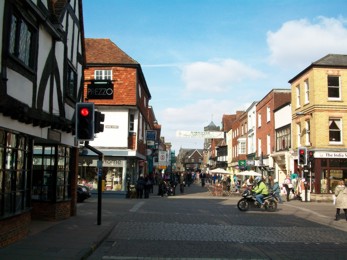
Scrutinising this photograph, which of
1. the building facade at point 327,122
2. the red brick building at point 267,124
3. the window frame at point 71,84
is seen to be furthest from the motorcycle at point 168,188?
the window frame at point 71,84

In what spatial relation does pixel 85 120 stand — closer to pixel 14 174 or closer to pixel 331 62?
pixel 14 174

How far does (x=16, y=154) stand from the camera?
10.6m

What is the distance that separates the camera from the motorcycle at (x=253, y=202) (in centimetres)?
2053

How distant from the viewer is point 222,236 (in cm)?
1248

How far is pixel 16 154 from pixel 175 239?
187 inches

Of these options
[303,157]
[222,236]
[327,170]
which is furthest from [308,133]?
[222,236]

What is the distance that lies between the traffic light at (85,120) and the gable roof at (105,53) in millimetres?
17332

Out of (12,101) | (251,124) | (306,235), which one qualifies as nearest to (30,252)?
(12,101)

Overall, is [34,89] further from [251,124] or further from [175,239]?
[251,124]

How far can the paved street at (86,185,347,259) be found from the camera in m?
9.82

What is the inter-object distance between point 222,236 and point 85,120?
17.5 ft

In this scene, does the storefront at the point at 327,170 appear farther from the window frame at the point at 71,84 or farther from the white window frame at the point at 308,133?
the window frame at the point at 71,84

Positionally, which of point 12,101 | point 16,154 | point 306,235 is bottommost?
point 306,235

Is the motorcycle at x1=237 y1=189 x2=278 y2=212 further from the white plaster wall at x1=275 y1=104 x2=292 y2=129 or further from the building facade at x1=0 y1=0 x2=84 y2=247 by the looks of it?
the white plaster wall at x1=275 y1=104 x2=292 y2=129
